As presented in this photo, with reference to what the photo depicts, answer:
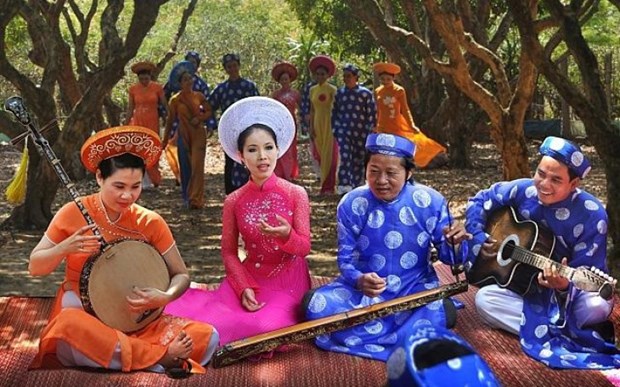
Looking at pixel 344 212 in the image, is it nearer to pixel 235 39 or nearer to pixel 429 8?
pixel 429 8

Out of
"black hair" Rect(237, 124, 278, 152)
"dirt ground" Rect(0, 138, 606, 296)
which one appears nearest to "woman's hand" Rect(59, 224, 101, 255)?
"black hair" Rect(237, 124, 278, 152)

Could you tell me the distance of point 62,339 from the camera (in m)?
4.19

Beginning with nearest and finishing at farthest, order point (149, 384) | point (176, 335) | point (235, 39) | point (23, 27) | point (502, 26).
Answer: point (149, 384)
point (176, 335)
point (502, 26)
point (23, 27)
point (235, 39)

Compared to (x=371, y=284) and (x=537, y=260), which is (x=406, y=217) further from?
(x=537, y=260)

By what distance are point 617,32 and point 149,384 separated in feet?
76.8

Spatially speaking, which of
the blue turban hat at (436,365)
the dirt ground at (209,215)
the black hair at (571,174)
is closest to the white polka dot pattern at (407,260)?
the black hair at (571,174)

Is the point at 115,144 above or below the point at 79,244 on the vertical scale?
above

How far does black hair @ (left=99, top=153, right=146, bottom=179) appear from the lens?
4340mm

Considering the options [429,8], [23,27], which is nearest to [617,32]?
[23,27]

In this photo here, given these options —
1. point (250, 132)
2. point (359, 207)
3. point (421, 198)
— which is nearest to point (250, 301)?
point (359, 207)

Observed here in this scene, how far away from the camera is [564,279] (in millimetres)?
4453

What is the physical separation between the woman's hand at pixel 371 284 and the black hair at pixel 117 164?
1.14m

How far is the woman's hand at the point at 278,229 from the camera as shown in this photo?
15.1 feet

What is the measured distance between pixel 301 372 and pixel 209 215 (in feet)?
22.7
